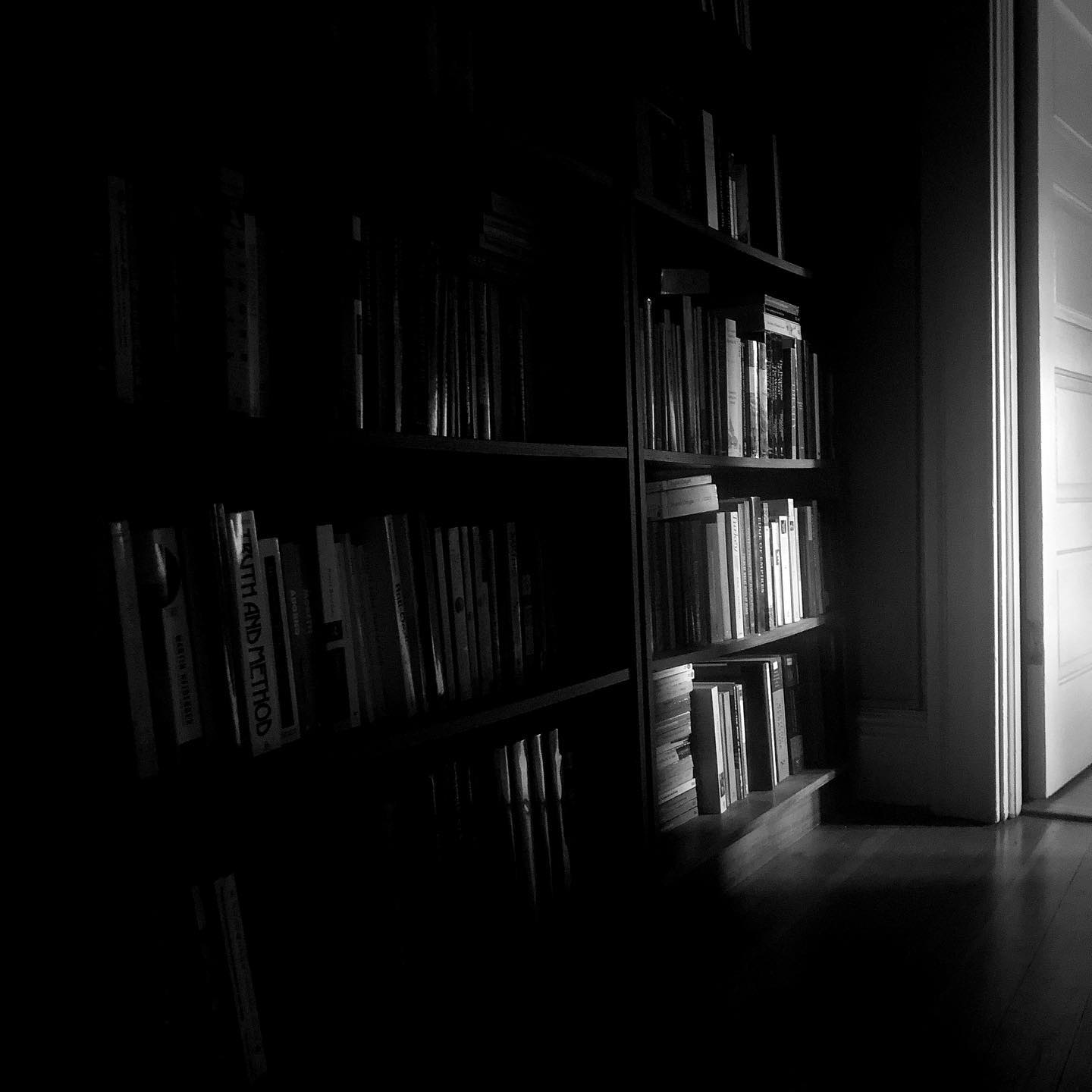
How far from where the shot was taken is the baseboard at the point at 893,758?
7.88 feet

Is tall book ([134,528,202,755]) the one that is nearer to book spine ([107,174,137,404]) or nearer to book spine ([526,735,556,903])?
book spine ([107,174,137,404])

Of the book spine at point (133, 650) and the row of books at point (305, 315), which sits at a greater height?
the row of books at point (305, 315)

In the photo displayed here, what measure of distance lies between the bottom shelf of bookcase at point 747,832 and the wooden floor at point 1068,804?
51 cm

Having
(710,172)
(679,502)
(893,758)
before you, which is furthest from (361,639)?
(893,758)

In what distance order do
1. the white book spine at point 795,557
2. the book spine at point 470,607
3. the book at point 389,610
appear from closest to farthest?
the book at point 389,610, the book spine at point 470,607, the white book spine at point 795,557

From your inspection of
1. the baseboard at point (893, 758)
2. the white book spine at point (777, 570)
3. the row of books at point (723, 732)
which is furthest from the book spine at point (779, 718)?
the baseboard at point (893, 758)

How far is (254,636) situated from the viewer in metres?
1.12

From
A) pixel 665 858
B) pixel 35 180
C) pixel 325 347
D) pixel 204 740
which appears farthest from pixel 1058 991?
pixel 35 180

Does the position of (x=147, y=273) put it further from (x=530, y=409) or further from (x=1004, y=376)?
(x=1004, y=376)

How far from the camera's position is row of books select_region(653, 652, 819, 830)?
187cm

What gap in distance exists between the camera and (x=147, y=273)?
102 centimetres

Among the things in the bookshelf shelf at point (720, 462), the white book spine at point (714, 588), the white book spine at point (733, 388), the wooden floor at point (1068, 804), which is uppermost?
the white book spine at point (733, 388)

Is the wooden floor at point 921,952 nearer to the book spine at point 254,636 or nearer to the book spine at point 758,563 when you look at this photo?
the book spine at point 758,563

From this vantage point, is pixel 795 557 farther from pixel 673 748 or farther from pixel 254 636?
pixel 254 636
